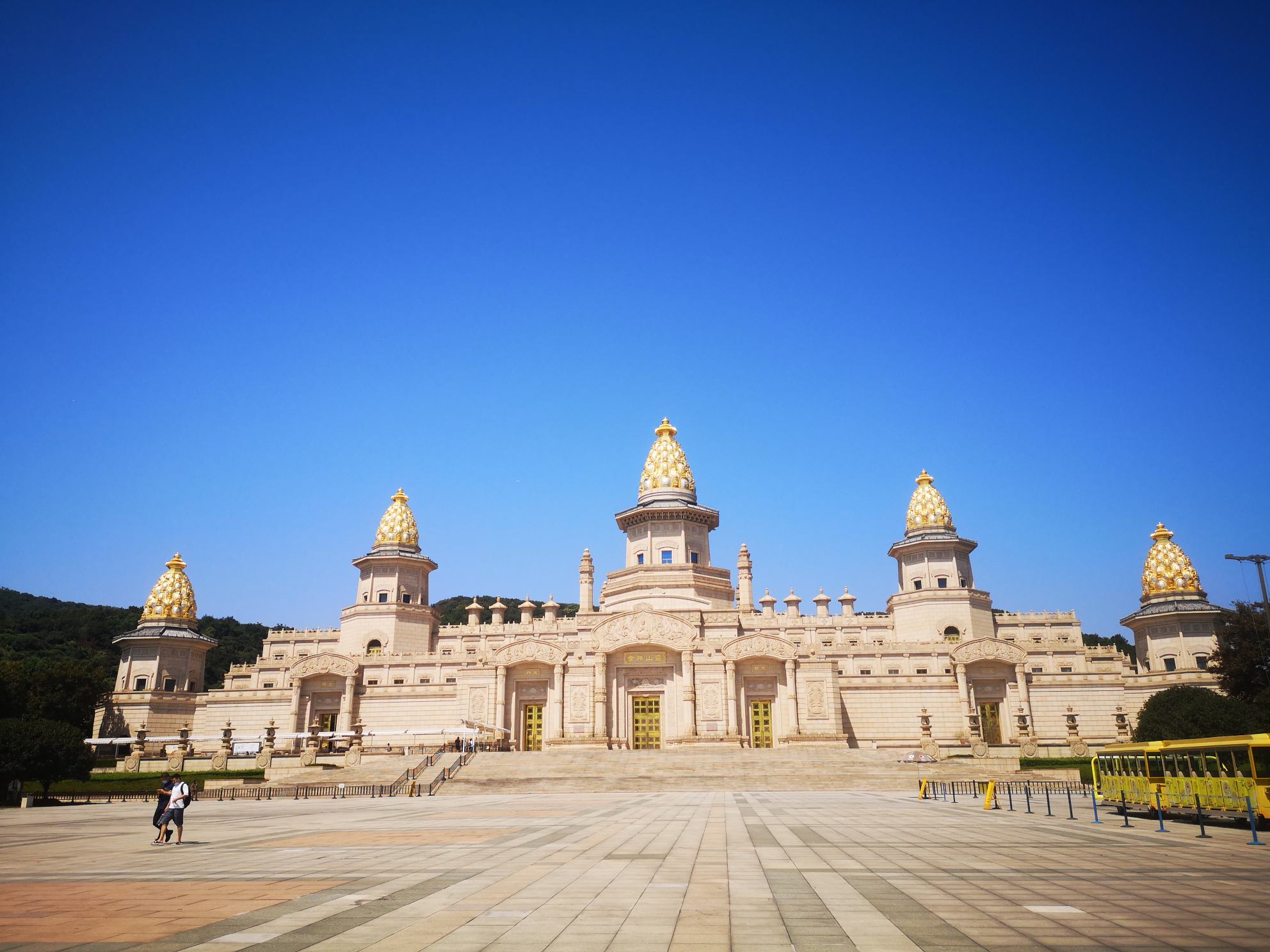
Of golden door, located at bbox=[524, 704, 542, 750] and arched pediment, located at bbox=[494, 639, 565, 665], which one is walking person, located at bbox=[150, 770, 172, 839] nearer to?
arched pediment, located at bbox=[494, 639, 565, 665]

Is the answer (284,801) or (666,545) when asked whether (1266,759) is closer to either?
(284,801)

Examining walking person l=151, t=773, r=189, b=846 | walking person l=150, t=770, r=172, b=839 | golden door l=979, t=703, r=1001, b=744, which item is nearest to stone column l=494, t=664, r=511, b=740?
golden door l=979, t=703, r=1001, b=744

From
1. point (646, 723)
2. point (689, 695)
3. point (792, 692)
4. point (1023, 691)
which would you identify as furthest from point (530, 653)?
point (1023, 691)

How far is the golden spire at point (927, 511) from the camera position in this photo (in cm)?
6681

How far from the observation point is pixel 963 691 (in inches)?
2152

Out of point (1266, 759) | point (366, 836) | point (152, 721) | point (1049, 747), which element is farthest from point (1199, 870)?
point (152, 721)

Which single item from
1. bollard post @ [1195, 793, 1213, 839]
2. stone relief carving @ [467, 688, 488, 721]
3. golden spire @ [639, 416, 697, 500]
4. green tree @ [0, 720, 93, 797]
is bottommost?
bollard post @ [1195, 793, 1213, 839]

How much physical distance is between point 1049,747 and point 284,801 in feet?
129

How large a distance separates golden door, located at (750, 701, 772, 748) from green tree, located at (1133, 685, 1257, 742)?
1889 cm

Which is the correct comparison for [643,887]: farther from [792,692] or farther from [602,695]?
[792,692]

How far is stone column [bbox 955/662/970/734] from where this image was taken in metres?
54.3

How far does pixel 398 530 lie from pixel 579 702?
2566 cm

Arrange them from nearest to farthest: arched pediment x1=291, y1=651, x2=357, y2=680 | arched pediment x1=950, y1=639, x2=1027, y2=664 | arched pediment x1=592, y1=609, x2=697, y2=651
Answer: arched pediment x1=592, y1=609, x2=697, y2=651
arched pediment x1=950, y1=639, x2=1027, y2=664
arched pediment x1=291, y1=651, x2=357, y2=680

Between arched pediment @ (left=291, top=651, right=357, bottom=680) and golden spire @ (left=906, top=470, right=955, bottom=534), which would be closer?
arched pediment @ (left=291, top=651, right=357, bottom=680)
